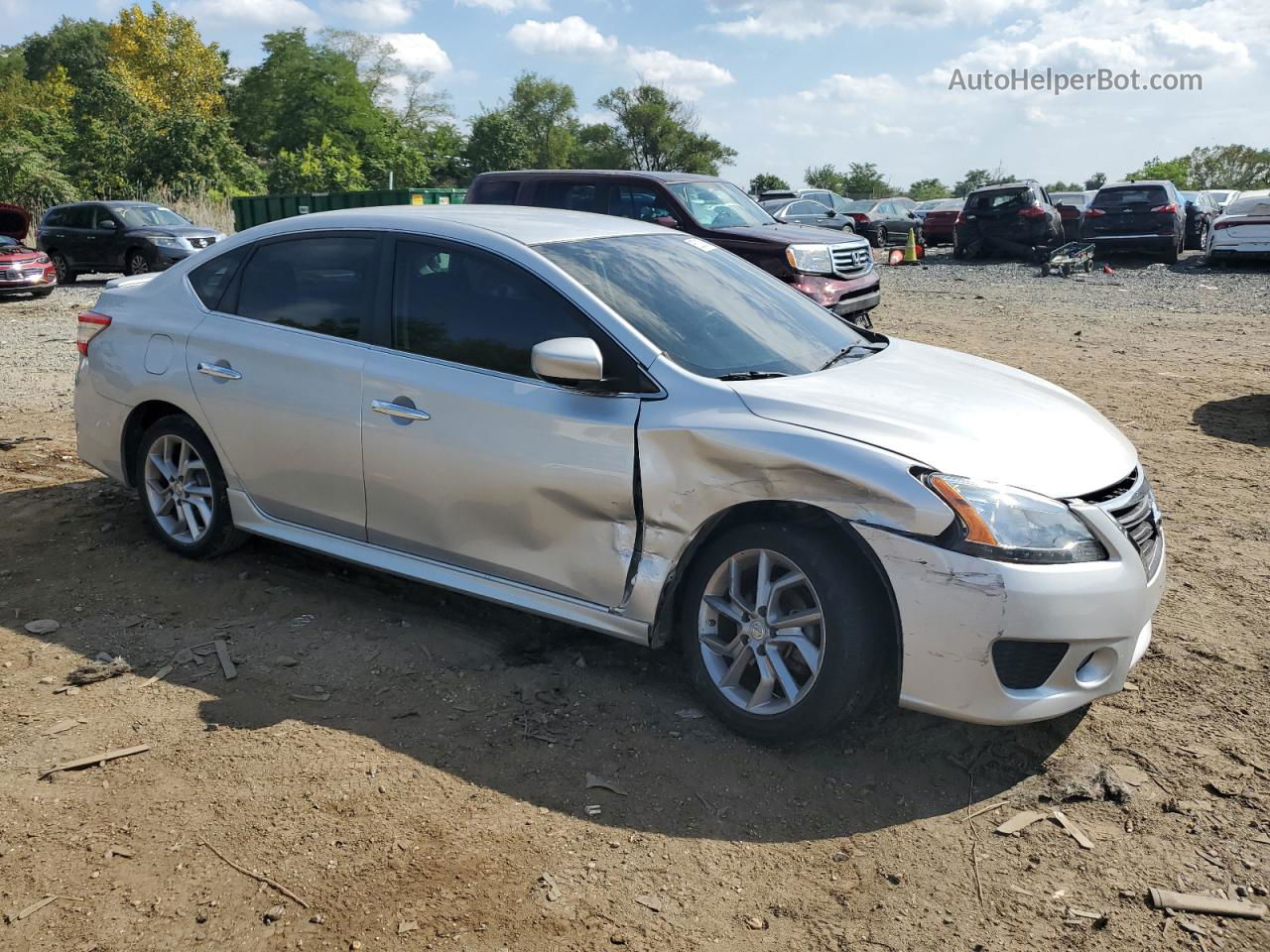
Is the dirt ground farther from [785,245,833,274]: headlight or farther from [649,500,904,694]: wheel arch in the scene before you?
[785,245,833,274]: headlight

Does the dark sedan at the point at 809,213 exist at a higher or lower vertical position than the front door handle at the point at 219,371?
higher

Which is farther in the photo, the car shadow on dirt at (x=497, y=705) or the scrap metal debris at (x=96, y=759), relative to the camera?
the scrap metal debris at (x=96, y=759)

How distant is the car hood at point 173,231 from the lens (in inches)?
824

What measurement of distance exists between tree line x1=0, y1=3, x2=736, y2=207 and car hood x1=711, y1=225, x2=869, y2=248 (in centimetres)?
2919

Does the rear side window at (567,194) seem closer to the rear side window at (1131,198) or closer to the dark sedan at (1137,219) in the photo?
the dark sedan at (1137,219)

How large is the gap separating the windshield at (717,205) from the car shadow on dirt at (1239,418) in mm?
5562

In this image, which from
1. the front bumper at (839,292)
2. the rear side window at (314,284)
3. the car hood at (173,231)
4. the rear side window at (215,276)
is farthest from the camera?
the car hood at (173,231)

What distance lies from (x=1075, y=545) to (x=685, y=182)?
32.7ft

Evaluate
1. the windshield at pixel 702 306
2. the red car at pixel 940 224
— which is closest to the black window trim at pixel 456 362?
the windshield at pixel 702 306

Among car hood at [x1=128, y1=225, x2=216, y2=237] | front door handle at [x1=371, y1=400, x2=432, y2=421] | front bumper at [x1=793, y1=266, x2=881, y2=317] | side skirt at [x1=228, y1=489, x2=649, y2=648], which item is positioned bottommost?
side skirt at [x1=228, y1=489, x2=649, y2=648]

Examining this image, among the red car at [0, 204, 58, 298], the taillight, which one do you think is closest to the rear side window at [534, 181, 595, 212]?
→ the taillight

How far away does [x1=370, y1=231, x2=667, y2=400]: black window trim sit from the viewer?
12.2 ft

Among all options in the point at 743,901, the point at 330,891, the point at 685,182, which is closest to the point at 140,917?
the point at 330,891

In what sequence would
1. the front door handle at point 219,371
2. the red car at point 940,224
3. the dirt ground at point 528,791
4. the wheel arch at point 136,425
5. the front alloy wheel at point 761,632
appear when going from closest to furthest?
1. the dirt ground at point 528,791
2. the front alloy wheel at point 761,632
3. the front door handle at point 219,371
4. the wheel arch at point 136,425
5. the red car at point 940,224
